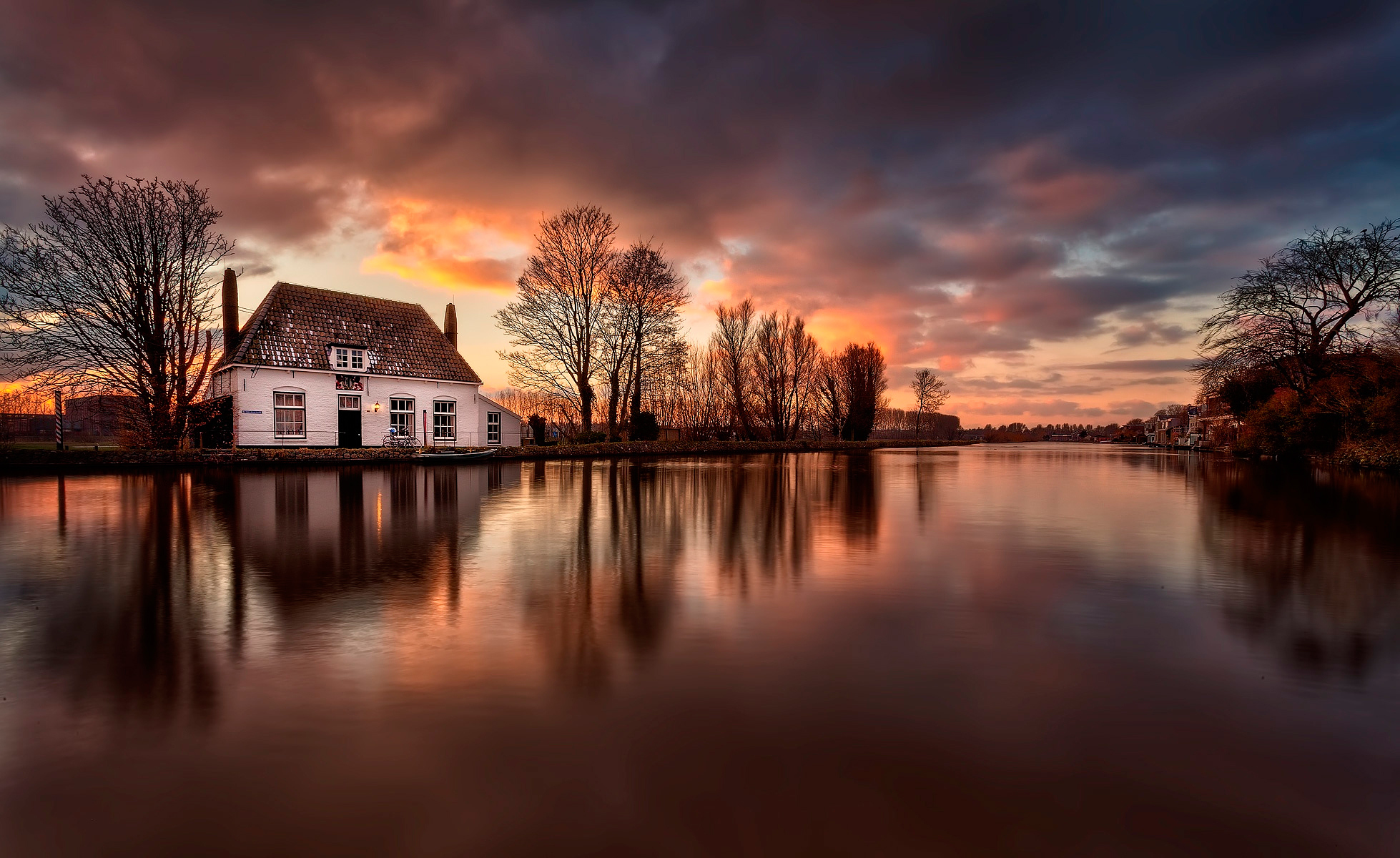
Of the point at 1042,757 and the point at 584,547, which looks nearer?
the point at 1042,757

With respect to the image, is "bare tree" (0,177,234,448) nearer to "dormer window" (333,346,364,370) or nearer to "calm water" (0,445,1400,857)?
"dormer window" (333,346,364,370)

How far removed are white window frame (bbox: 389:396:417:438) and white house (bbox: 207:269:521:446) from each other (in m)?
0.04

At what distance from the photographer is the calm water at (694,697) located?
254cm

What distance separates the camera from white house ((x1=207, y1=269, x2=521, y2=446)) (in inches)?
1146

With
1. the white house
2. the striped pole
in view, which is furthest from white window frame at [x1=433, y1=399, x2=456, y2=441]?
the striped pole

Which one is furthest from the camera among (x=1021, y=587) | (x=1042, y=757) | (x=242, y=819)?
(x=1021, y=587)

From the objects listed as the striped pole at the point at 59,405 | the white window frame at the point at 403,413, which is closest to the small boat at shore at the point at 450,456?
the white window frame at the point at 403,413

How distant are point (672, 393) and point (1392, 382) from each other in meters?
45.4

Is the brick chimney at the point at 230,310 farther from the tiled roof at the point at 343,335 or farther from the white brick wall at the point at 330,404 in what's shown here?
the white brick wall at the point at 330,404

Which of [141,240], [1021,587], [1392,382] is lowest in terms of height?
[1021,587]

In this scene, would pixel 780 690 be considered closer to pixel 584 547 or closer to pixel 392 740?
pixel 392 740

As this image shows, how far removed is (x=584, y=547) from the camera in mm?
8555

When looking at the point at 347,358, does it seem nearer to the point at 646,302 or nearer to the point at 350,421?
the point at 350,421

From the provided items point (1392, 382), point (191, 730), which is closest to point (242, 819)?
point (191, 730)
